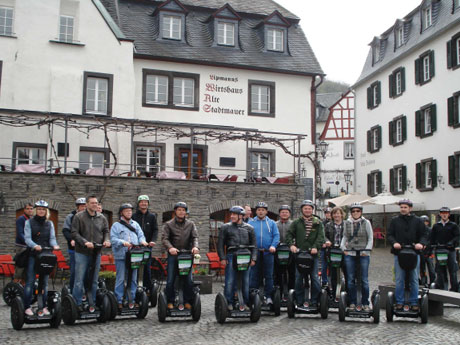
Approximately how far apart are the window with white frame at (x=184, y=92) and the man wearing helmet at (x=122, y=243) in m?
16.4

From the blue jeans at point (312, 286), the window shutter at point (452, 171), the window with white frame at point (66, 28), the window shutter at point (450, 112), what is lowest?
the blue jeans at point (312, 286)

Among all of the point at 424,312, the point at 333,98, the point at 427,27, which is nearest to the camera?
the point at 424,312

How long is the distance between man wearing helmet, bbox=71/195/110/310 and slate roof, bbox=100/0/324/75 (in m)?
16.6

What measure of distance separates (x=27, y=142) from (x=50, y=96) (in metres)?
1.99

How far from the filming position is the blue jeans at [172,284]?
388 inches

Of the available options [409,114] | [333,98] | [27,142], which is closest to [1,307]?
[27,142]

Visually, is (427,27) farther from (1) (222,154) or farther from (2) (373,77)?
(1) (222,154)

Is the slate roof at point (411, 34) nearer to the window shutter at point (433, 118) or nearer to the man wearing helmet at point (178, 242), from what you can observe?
the window shutter at point (433, 118)

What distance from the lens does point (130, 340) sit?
27.7 feet

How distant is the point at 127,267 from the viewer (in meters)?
9.99

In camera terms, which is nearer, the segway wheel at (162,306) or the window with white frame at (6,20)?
the segway wheel at (162,306)

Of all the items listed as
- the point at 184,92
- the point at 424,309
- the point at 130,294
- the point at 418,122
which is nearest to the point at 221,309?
the point at 130,294

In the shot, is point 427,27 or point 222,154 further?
point 427,27

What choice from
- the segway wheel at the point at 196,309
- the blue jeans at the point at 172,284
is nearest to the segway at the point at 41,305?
the blue jeans at the point at 172,284
